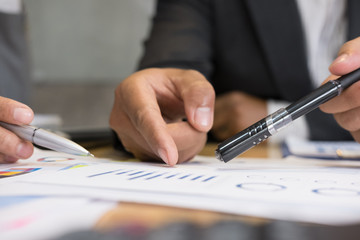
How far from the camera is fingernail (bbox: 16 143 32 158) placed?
29 cm

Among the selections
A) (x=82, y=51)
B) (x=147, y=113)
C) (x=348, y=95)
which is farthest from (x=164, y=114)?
(x=82, y=51)

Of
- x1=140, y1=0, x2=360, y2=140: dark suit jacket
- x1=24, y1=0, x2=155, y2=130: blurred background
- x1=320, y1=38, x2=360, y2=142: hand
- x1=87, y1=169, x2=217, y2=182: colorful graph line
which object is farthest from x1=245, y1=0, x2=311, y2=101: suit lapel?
x1=24, y1=0, x2=155, y2=130: blurred background

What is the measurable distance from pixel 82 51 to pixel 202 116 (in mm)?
941

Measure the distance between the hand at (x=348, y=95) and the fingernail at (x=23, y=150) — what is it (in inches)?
10.0

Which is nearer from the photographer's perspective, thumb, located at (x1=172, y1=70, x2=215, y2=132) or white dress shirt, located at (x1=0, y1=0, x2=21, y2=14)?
thumb, located at (x1=172, y1=70, x2=215, y2=132)

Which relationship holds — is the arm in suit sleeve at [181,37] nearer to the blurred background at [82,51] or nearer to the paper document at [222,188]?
the paper document at [222,188]

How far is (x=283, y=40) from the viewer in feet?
1.80

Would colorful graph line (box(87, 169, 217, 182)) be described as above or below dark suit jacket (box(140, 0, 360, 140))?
below

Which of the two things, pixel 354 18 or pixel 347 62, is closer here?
pixel 347 62

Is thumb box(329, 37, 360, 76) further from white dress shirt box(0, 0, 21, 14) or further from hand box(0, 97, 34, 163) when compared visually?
white dress shirt box(0, 0, 21, 14)

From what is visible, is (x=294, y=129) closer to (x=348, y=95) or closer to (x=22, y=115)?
(x=348, y=95)

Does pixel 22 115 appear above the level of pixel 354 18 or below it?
below

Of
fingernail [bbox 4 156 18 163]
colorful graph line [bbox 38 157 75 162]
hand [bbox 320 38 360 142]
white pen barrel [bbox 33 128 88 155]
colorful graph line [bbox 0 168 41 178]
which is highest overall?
hand [bbox 320 38 360 142]

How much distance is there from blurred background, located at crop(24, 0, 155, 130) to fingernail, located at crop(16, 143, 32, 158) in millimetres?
835
